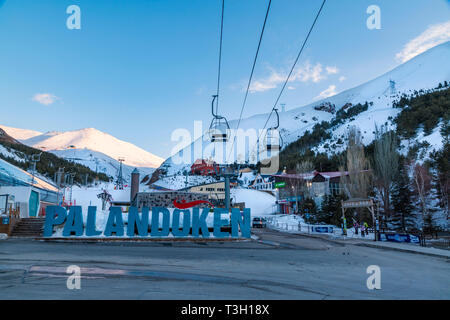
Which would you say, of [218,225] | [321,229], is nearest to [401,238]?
[321,229]

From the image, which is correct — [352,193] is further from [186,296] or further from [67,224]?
[186,296]

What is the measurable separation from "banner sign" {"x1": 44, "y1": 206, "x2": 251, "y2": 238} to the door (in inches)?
671

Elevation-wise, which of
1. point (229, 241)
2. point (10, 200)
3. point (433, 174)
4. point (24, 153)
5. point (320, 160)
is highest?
point (24, 153)

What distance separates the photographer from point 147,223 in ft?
68.7

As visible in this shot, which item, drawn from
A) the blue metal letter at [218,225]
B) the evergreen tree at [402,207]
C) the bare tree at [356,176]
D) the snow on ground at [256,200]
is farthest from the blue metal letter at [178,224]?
the snow on ground at [256,200]

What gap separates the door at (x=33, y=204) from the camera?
36.0 meters

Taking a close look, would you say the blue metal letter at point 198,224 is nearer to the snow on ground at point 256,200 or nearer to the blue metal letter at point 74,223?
the blue metal letter at point 74,223

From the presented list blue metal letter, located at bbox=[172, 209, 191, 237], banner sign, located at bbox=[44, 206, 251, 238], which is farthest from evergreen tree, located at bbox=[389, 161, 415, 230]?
blue metal letter, located at bbox=[172, 209, 191, 237]

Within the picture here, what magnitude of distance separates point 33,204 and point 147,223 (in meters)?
23.9

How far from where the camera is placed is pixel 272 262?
11570 mm

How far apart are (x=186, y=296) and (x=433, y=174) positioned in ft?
152

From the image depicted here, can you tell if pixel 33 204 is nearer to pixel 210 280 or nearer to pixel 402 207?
pixel 210 280

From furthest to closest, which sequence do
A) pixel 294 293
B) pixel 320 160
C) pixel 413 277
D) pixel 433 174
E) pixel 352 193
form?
pixel 320 160, pixel 352 193, pixel 433 174, pixel 413 277, pixel 294 293
